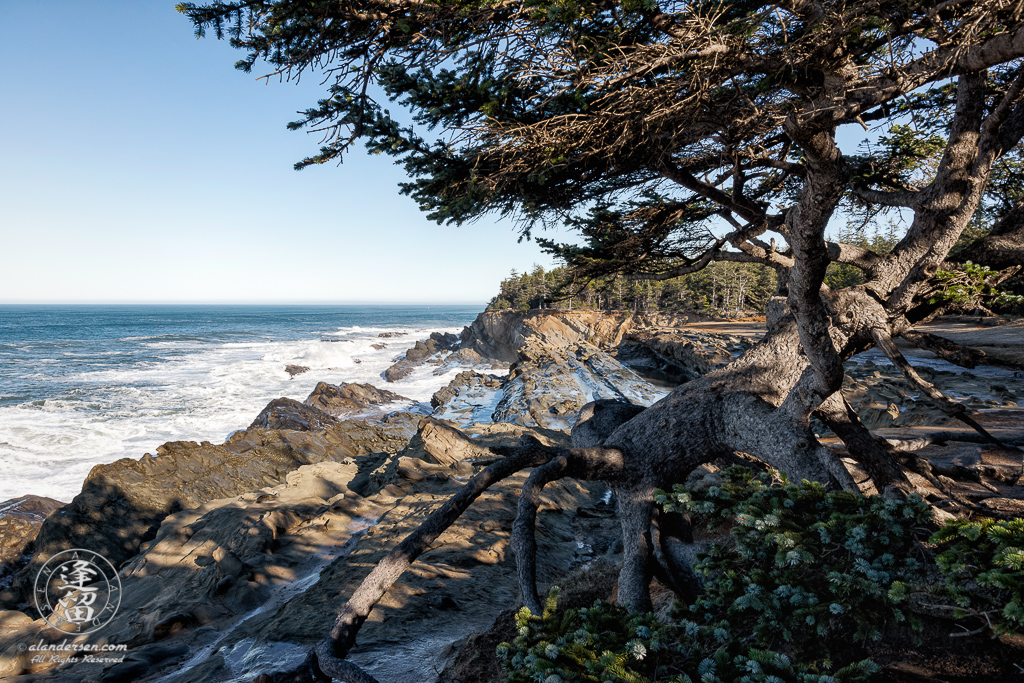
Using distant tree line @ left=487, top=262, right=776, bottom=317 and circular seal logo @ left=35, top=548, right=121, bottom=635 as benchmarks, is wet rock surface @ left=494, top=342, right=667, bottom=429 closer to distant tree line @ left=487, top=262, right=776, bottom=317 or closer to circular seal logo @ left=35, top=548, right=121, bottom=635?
circular seal logo @ left=35, top=548, right=121, bottom=635

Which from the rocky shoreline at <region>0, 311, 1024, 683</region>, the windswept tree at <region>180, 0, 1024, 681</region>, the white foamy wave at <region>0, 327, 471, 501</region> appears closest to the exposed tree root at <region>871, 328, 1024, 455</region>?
the windswept tree at <region>180, 0, 1024, 681</region>

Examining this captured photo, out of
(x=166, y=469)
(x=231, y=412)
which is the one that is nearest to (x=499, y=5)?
(x=166, y=469)

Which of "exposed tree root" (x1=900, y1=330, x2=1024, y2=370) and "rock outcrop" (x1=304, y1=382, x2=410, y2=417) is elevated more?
"exposed tree root" (x1=900, y1=330, x2=1024, y2=370)

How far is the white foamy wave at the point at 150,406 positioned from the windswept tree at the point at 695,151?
659 inches

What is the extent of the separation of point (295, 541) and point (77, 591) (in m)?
3.54

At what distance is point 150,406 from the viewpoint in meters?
24.2

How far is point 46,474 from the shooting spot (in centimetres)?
1464

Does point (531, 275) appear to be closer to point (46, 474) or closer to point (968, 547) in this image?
point (46, 474)

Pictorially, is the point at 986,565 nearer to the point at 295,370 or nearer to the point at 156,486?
the point at 156,486

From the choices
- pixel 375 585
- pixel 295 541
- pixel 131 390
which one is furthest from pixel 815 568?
pixel 131 390

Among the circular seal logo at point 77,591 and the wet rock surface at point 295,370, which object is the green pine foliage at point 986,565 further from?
the wet rock surface at point 295,370

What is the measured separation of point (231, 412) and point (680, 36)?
27134 mm

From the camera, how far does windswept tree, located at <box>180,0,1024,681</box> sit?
3.05m

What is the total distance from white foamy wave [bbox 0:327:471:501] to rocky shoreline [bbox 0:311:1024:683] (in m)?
5.57
